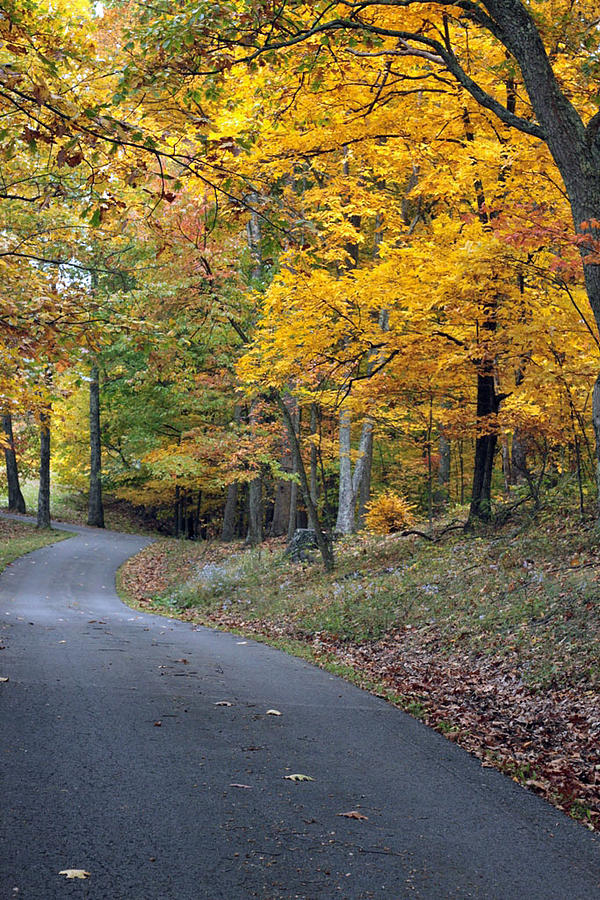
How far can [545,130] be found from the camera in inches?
274

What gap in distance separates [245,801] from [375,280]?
32.2 feet

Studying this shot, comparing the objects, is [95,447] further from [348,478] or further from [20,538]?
[348,478]

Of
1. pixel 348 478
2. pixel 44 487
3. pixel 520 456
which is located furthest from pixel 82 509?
pixel 520 456

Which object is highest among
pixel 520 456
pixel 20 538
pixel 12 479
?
pixel 520 456

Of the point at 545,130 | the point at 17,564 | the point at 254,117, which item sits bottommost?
the point at 17,564

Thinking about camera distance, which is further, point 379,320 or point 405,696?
point 379,320

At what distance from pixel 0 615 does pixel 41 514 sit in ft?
60.8

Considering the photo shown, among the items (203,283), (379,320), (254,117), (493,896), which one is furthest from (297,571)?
(493,896)

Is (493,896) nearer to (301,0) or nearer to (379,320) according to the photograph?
(301,0)

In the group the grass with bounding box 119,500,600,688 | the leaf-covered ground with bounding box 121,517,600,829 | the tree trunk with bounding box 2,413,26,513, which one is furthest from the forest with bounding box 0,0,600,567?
the tree trunk with bounding box 2,413,26,513

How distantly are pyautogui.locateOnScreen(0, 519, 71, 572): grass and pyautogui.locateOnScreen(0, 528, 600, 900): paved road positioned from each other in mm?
15083

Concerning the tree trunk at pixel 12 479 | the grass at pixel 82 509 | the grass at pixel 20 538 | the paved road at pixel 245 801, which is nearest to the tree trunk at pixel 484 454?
the paved road at pixel 245 801

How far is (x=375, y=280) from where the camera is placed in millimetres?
12914

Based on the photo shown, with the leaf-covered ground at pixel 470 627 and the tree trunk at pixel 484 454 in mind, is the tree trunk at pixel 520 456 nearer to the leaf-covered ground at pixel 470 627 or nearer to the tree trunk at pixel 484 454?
the tree trunk at pixel 484 454
